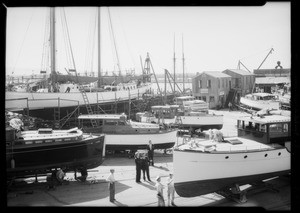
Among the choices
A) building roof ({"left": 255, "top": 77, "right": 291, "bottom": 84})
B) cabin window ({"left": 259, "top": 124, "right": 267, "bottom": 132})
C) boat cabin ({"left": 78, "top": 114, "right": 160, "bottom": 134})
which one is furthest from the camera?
building roof ({"left": 255, "top": 77, "right": 291, "bottom": 84})

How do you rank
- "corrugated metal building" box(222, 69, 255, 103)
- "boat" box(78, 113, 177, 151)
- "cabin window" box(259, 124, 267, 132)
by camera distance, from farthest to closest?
"corrugated metal building" box(222, 69, 255, 103) → "boat" box(78, 113, 177, 151) → "cabin window" box(259, 124, 267, 132)

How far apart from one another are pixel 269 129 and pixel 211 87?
82.6ft

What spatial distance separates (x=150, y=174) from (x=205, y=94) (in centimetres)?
2481

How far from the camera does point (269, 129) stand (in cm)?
1131

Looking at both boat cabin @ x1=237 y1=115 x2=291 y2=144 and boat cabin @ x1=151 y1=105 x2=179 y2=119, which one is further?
boat cabin @ x1=151 y1=105 x2=179 y2=119

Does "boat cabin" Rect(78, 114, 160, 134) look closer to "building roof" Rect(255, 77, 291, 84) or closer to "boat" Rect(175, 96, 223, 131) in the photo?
"boat" Rect(175, 96, 223, 131)

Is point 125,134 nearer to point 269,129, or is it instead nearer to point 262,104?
point 269,129

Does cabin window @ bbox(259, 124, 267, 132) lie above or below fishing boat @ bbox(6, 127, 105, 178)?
above

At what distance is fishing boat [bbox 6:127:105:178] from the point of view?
11.0 m

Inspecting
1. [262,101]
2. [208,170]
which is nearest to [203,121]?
[208,170]

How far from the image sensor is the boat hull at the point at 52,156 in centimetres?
1095

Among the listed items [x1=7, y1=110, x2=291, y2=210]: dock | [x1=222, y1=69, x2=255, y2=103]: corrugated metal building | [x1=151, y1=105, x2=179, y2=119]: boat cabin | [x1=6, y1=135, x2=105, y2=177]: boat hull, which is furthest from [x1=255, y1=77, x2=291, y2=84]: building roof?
[x1=6, y1=135, x2=105, y2=177]: boat hull

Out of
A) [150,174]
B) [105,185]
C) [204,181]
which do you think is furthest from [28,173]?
[204,181]

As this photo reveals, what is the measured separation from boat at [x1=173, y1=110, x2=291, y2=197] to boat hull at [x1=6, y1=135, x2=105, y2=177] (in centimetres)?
393
